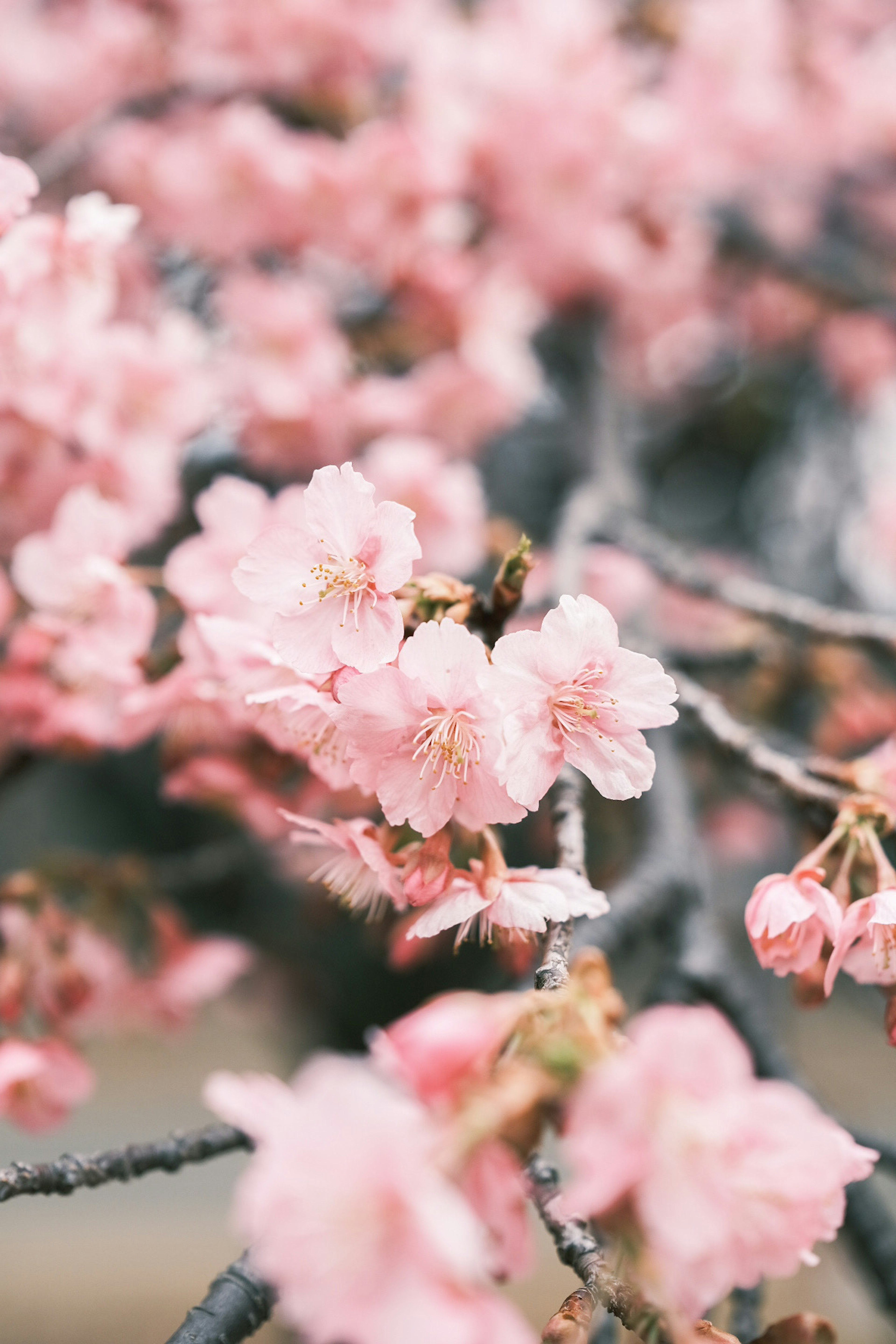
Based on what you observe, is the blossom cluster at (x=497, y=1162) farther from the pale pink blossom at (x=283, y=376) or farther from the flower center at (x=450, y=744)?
the pale pink blossom at (x=283, y=376)

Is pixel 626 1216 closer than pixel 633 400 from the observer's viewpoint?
Yes

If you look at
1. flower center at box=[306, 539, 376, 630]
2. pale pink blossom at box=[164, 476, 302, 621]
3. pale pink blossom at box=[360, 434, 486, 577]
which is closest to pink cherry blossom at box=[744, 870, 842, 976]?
flower center at box=[306, 539, 376, 630]

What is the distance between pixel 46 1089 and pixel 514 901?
38 cm

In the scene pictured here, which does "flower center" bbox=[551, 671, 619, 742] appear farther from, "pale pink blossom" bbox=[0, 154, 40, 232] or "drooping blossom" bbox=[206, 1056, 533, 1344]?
"pale pink blossom" bbox=[0, 154, 40, 232]

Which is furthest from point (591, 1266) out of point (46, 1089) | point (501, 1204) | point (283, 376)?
point (283, 376)

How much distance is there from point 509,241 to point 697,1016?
45.8 inches

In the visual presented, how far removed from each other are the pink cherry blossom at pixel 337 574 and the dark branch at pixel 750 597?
1.17 feet

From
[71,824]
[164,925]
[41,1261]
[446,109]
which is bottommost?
[41,1261]

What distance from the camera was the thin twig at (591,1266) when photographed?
28 centimetres

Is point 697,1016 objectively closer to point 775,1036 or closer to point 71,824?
point 775,1036

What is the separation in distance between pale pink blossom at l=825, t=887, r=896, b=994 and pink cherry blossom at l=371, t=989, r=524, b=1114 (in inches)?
6.9

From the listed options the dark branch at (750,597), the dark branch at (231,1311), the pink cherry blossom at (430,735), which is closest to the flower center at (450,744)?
the pink cherry blossom at (430,735)

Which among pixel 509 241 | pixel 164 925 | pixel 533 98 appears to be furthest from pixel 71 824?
pixel 533 98

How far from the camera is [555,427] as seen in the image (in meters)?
1.33
